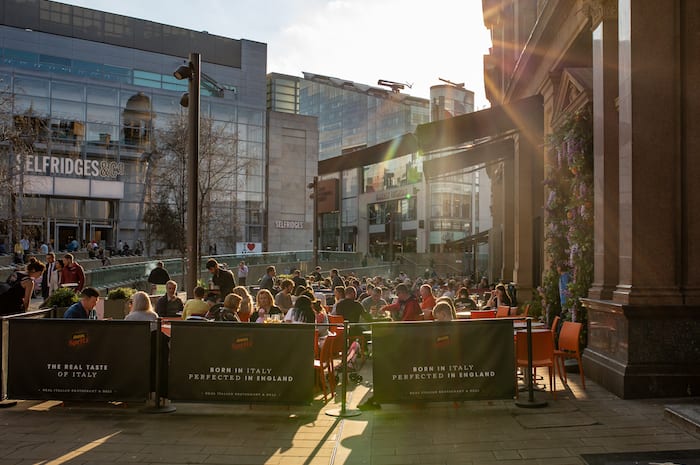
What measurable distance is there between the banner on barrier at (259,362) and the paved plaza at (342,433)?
312mm

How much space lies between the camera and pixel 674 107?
28.5ft

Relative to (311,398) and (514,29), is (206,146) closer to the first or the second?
(514,29)

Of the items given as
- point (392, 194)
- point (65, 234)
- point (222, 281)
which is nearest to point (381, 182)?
point (392, 194)

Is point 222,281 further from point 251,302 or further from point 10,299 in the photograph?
point 10,299

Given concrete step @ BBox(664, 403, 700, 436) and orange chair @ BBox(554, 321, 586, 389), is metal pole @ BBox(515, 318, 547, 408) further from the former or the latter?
concrete step @ BBox(664, 403, 700, 436)

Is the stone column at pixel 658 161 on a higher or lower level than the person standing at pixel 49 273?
higher

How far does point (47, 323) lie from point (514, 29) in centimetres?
2005

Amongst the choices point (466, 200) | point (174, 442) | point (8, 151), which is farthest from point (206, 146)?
point (466, 200)

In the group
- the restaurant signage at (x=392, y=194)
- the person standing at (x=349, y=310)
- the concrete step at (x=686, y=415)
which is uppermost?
the restaurant signage at (x=392, y=194)

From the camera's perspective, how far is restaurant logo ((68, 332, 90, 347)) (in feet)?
25.7

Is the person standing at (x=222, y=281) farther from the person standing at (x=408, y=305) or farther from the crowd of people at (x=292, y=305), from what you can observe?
the person standing at (x=408, y=305)

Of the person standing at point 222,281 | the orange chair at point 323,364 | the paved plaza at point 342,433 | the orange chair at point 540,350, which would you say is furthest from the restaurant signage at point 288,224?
the orange chair at point 540,350

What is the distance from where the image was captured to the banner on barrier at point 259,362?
757 cm

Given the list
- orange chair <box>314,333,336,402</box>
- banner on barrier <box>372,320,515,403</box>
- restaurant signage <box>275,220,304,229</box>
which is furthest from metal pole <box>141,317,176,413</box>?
restaurant signage <box>275,220,304,229</box>
